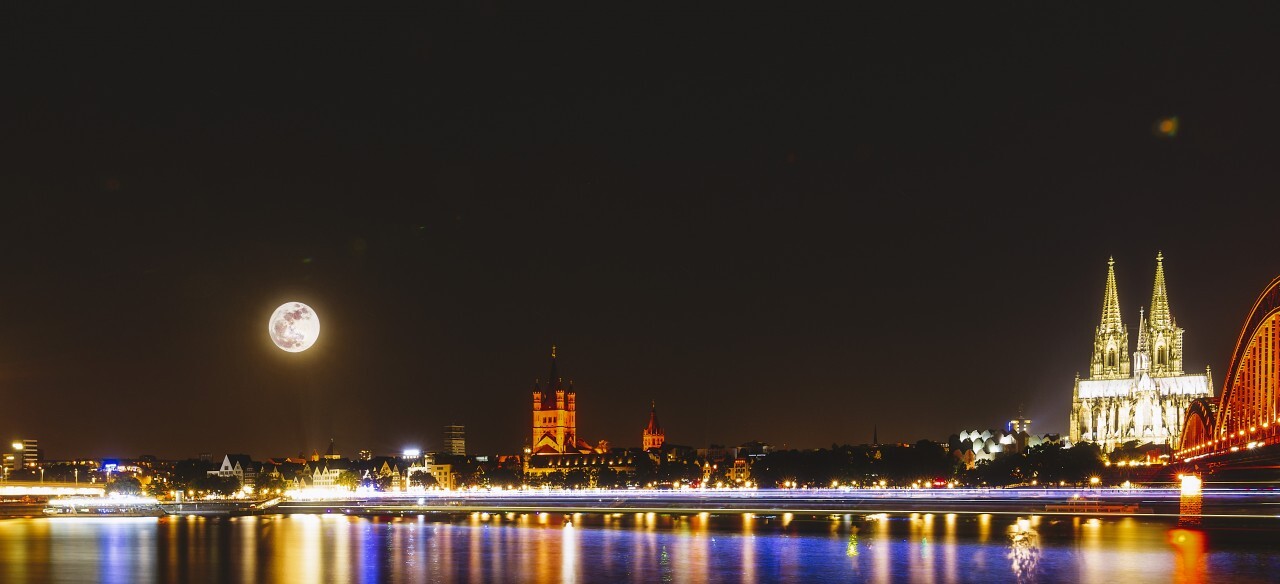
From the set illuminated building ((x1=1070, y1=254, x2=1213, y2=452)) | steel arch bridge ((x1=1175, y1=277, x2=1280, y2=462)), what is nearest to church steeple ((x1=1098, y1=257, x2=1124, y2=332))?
illuminated building ((x1=1070, y1=254, x2=1213, y2=452))

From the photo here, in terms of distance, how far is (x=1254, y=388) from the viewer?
85562mm

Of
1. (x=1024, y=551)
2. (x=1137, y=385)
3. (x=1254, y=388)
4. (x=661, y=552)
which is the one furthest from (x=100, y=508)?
(x=1137, y=385)

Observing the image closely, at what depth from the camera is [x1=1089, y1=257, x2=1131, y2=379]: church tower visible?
195125mm

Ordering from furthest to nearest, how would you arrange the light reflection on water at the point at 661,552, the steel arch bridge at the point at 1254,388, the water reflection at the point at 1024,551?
1. the steel arch bridge at the point at 1254,388
2. the light reflection on water at the point at 661,552
3. the water reflection at the point at 1024,551

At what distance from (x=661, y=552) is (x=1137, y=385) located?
442ft

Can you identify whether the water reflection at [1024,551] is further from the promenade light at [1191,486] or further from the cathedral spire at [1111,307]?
the cathedral spire at [1111,307]

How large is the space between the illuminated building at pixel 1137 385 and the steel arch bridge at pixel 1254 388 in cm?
8425

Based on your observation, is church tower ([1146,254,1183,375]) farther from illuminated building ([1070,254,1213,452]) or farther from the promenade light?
the promenade light

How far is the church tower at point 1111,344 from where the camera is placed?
640 ft

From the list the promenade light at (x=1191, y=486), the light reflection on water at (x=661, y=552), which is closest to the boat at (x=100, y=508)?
the light reflection on water at (x=661, y=552)

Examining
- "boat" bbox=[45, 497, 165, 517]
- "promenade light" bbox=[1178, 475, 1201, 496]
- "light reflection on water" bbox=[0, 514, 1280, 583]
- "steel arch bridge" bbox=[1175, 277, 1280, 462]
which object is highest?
"steel arch bridge" bbox=[1175, 277, 1280, 462]

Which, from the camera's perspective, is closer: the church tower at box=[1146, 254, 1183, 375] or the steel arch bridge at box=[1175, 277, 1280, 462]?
the steel arch bridge at box=[1175, 277, 1280, 462]

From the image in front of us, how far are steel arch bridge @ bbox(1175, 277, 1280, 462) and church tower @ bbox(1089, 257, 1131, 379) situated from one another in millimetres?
93205

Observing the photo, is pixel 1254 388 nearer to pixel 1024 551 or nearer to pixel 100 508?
pixel 1024 551
